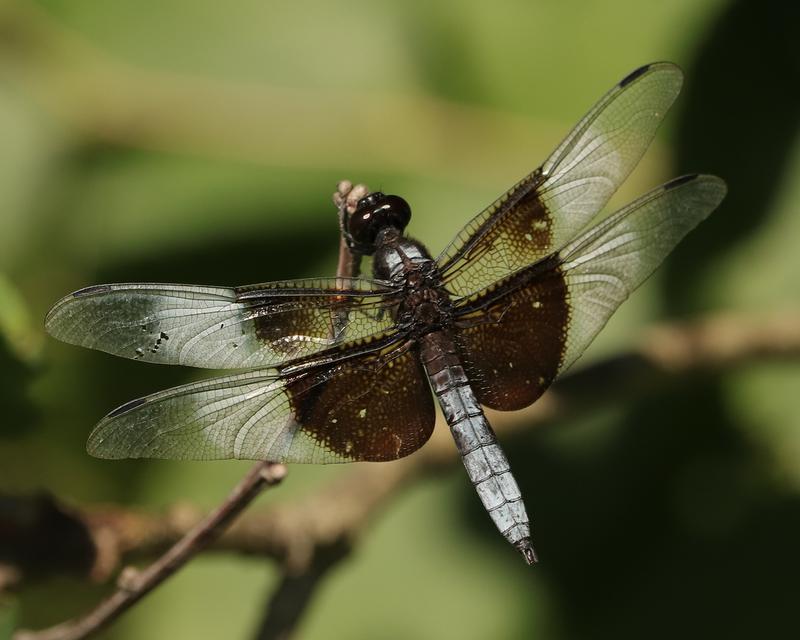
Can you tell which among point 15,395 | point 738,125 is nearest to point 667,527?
point 738,125

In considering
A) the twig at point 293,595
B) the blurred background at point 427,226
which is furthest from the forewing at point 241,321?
the blurred background at point 427,226

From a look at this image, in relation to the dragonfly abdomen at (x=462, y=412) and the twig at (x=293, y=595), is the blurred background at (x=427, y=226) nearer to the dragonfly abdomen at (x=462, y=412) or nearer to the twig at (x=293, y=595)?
the twig at (x=293, y=595)

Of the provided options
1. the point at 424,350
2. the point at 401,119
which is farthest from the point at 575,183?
the point at 401,119

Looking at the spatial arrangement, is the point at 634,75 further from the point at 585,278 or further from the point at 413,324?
the point at 413,324

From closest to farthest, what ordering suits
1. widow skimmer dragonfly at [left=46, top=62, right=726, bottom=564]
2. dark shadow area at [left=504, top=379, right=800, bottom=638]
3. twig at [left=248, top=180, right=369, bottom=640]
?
widow skimmer dragonfly at [left=46, top=62, right=726, bottom=564] < twig at [left=248, top=180, right=369, bottom=640] < dark shadow area at [left=504, top=379, right=800, bottom=638]

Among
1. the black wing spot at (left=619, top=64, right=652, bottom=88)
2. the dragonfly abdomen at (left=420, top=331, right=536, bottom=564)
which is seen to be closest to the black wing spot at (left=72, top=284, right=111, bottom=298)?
the dragonfly abdomen at (left=420, top=331, right=536, bottom=564)

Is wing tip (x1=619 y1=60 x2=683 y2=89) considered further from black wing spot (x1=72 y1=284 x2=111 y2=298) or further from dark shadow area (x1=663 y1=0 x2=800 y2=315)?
dark shadow area (x1=663 y1=0 x2=800 y2=315)

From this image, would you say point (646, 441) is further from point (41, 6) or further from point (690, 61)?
point (41, 6)
